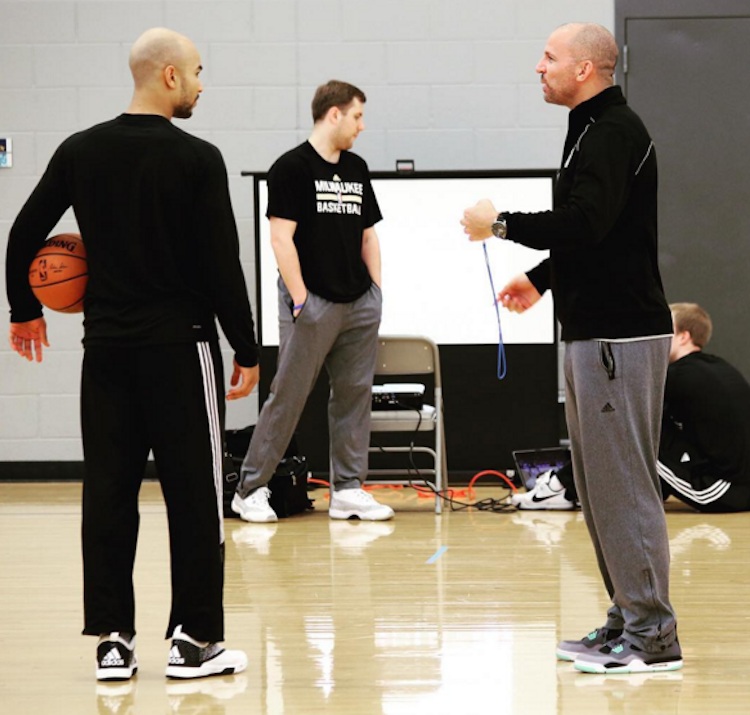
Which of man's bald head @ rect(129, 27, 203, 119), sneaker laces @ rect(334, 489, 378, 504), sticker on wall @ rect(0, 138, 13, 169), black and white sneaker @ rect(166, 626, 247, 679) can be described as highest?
sticker on wall @ rect(0, 138, 13, 169)

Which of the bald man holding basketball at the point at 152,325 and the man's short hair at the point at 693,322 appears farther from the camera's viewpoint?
the man's short hair at the point at 693,322

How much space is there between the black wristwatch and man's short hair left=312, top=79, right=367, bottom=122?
2285 mm

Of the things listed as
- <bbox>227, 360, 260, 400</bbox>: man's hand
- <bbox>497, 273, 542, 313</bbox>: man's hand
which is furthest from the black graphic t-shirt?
<bbox>227, 360, 260, 400</bbox>: man's hand

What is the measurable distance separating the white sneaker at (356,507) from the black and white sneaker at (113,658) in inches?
92.2

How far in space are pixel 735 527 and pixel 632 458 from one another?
2260 millimetres

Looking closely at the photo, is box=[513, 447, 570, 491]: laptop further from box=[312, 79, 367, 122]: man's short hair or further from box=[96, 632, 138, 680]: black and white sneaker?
box=[96, 632, 138, 680]: black and white sneaker

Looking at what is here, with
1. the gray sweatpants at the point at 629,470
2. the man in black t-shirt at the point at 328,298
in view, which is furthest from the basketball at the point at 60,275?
the man in black t-shirt at the point at 328,298

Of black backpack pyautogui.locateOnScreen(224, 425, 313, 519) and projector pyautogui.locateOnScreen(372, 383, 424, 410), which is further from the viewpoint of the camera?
projector pyautogui.locateOnScreen(372, 383, 424, 410)

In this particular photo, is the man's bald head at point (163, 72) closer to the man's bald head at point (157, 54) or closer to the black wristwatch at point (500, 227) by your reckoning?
the man's bald head at point (157, 54)

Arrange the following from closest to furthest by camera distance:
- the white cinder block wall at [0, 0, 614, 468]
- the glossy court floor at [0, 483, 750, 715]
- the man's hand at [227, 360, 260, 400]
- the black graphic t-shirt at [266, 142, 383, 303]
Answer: the glossy court floor at [0, 483, 750, 715] < the man's hand at [227, 360, 260, 400] < the black graphic t-shirt at [266, 142, 383, 303] < the white cinder block wall at [0, 0, 614, 468]

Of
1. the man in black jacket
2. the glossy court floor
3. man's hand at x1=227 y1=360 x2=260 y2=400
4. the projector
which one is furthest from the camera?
the projector

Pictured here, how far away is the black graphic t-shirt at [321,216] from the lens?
4.70m

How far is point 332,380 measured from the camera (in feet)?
16.0

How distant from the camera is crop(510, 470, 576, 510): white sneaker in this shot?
5.11 m
